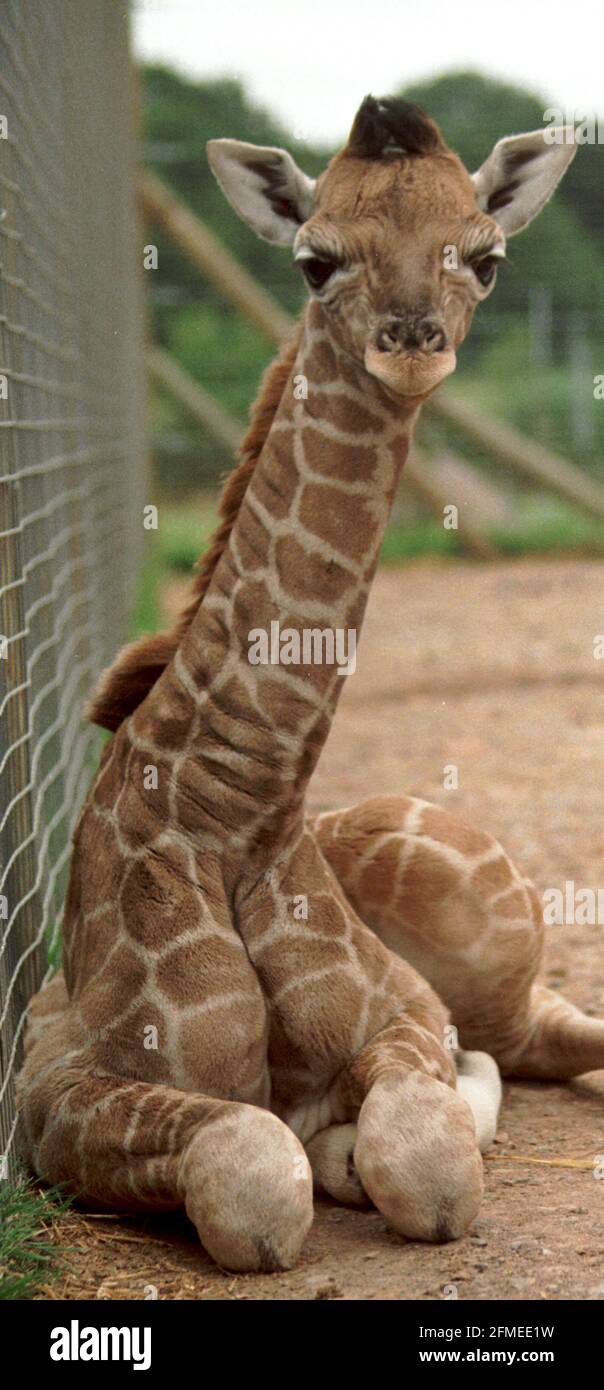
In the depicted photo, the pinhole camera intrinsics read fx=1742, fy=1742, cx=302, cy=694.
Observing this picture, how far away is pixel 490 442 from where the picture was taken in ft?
44.4

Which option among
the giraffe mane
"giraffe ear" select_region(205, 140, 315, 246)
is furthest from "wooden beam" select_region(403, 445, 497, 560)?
"giraffe ear" select_region(205, 140, 315, 246)

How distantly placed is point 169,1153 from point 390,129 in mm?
1855

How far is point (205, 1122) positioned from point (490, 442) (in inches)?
434

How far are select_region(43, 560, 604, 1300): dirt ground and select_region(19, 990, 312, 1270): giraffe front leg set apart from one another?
3.0 inches

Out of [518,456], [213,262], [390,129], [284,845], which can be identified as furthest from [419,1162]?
[518,456]

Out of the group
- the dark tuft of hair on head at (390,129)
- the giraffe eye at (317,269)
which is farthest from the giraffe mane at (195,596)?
the dark tuft of hair on head at (390,129)

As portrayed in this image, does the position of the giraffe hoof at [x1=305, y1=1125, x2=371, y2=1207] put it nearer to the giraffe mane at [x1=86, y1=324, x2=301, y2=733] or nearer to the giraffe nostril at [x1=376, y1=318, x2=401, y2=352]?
the giraffe mane at [x1=86, y1=324, x2=301, y2=733]

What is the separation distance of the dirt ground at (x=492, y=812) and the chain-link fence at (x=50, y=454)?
1.99 feet

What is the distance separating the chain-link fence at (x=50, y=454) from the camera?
12.0ft

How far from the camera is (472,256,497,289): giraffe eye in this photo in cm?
308

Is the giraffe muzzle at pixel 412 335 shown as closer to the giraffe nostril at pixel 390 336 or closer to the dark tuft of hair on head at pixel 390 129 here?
the giraffe nostril at pixel 390 336

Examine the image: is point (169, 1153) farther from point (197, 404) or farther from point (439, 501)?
point (197, 404)

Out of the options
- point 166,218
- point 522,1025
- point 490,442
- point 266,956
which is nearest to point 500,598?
point 490,442

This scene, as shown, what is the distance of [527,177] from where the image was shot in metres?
3.35
